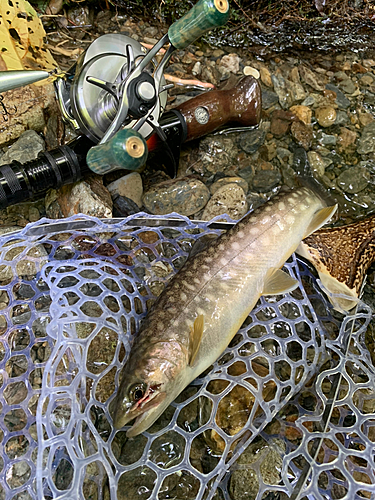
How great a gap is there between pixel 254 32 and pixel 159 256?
2.74 m

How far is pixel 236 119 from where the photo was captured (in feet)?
9.92

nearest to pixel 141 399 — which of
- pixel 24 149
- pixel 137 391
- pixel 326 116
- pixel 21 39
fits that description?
pixel 137 391

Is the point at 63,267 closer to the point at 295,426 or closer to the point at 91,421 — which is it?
the point at 91,421

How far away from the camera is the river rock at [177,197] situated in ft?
9.53

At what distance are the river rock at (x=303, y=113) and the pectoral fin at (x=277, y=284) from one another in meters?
1.95

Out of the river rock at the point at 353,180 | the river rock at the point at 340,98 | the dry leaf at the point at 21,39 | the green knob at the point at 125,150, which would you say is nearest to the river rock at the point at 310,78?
the river rock at the point at 340,98

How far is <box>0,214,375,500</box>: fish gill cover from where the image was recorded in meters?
1.75

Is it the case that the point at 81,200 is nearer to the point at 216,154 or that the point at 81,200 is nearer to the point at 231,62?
the point at 216,154

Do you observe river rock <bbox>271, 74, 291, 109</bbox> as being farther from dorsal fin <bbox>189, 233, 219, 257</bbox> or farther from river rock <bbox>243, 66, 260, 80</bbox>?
dorsal fin <bbox>189, 233, 219, 257</bbox>

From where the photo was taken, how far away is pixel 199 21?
1.98m

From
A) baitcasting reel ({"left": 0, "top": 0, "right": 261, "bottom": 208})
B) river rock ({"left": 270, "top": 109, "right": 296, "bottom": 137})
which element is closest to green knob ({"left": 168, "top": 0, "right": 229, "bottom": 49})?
baitcasting reel ({"left": 0, "top": 0, "right": 261, "bottom": 208})

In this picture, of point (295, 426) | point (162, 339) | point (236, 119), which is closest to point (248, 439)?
point (295, 426)

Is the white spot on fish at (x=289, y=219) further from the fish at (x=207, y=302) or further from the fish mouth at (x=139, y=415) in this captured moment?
the fish mouth at (x=139, y=415)

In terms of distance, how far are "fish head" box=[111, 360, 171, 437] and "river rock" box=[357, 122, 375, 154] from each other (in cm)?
280
